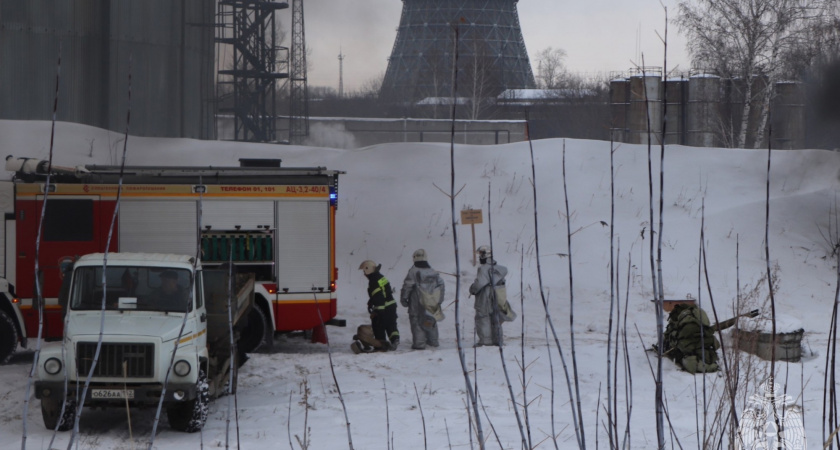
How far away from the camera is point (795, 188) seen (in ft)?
86.5

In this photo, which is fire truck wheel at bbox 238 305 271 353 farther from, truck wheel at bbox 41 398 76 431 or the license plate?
the license plate

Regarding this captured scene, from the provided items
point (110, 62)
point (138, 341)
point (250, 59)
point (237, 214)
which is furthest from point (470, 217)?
point (250, 59)

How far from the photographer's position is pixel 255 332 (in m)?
14.3

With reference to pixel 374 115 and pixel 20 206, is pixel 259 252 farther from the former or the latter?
pixel 374 115

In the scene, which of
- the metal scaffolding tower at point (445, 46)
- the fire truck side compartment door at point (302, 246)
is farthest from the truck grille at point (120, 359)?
the metal scaffolding tower at point (445, 46)

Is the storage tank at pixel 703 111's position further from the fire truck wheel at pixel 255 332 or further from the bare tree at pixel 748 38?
the fire truck wheel at pixel 255 332

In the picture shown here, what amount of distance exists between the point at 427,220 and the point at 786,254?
28.8ft

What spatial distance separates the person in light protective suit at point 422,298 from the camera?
15.1 meters

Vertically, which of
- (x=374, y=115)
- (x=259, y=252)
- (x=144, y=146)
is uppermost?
(x=374, y=115)

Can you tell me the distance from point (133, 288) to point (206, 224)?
14.0 ft

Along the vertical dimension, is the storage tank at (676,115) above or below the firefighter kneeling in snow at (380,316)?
above

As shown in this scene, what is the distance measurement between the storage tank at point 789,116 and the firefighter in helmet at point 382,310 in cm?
2628

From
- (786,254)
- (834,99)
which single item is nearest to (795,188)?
(834,99)

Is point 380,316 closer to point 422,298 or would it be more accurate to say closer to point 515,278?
point 422,298
